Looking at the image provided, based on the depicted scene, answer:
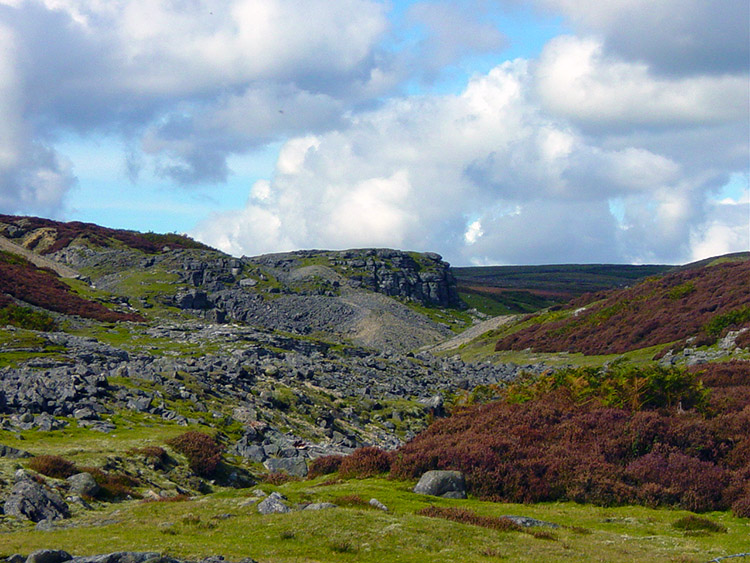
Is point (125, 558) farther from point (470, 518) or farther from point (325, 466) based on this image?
point (325, 466)

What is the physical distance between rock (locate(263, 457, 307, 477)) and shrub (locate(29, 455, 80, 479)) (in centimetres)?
938

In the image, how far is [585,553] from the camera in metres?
14.2

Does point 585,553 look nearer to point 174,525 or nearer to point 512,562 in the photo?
point 512,562

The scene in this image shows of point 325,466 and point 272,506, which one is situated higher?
point 272,506

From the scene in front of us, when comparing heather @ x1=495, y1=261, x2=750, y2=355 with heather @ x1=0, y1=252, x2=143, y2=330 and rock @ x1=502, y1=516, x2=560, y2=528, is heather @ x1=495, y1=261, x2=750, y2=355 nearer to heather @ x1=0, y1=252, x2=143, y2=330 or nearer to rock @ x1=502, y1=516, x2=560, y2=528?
rock @ x1=502, y1=516, x2=560, y2=528

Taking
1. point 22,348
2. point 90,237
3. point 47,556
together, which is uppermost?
point 90,237

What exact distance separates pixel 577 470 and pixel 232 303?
382ft

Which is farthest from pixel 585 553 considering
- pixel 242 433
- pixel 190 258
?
pixel 190 258

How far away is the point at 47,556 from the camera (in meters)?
11.4

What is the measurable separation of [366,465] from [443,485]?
155 inches

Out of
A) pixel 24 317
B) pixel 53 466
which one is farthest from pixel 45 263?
pixel 53 466

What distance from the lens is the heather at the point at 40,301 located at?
2437 inches

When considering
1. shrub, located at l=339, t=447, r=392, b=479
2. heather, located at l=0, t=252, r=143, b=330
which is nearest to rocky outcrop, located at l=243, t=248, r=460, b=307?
heather, located at l=0, t=252, r=143, b=330

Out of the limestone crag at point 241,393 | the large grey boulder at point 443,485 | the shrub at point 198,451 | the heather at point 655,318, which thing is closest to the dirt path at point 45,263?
the limestone crag at point 241,393
